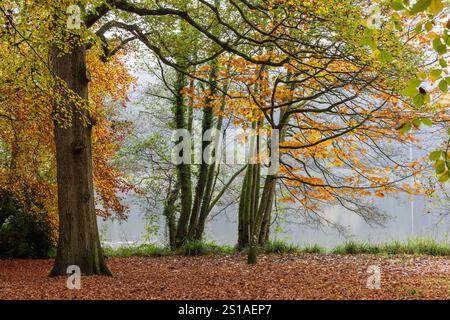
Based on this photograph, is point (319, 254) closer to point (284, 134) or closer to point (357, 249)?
point (357, 249)

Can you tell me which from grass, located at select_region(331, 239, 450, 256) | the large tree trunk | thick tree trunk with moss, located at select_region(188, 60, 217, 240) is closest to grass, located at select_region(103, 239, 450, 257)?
grass, located at select_region(331, 239, 450, 256)

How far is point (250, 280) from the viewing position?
8.81 meters

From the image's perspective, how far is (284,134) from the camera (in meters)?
14.6

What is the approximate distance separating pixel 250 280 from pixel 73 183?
3812 millimetres

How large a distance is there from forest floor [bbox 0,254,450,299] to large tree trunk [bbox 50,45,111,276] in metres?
0.49

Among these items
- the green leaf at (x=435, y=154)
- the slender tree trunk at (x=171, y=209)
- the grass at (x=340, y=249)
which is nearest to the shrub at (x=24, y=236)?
the grass at (x=340, y=249)

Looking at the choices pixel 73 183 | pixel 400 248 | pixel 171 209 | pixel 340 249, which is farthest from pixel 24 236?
pixel 400 248

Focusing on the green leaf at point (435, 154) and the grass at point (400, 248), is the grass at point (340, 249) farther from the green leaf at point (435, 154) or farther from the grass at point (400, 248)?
the green leaf at point (435, 154)

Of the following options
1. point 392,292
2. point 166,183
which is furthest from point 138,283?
point 166,183

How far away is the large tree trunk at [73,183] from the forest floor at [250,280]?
49 centimetres

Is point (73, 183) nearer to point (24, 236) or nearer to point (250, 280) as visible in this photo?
point (250, 280)

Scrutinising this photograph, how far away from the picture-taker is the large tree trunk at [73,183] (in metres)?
9.56

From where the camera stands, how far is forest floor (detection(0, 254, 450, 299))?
730 centimetres

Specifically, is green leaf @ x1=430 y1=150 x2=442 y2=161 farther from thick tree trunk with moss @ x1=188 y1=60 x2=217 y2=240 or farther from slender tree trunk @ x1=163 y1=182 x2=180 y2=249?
slender tree trunk @ x1=163 y1=182 x2=180 y2=249
